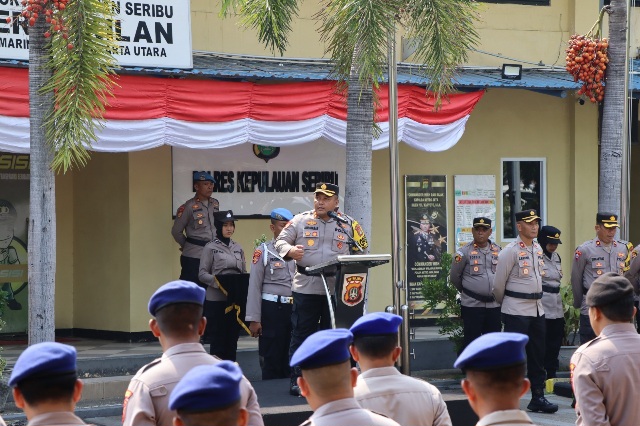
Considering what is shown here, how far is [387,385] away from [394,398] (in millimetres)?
66

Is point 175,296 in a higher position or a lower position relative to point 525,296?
higher

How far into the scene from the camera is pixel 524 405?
12180mm

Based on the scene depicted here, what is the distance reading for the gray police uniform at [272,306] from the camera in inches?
480

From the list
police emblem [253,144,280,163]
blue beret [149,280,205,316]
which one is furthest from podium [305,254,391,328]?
police emblem [253,144,280,163]

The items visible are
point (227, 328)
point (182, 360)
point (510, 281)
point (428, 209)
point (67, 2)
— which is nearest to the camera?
point (182, 360)

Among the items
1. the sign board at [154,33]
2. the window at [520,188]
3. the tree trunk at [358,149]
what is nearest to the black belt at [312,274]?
the tree trunk at [358,149]

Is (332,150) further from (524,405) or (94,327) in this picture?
(524,405)

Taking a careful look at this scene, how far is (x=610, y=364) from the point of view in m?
5.59

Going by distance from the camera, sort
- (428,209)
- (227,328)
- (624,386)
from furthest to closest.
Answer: (428,209) < (227,328) < (624,386)

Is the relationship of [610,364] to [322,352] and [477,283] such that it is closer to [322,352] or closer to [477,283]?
[322,352]

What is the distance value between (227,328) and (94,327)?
3.19 metres

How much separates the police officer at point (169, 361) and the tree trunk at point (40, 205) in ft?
20.1

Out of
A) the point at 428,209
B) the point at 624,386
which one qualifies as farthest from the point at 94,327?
the point at 624,386

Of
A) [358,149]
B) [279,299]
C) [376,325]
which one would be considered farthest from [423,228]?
[376,325]
